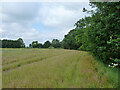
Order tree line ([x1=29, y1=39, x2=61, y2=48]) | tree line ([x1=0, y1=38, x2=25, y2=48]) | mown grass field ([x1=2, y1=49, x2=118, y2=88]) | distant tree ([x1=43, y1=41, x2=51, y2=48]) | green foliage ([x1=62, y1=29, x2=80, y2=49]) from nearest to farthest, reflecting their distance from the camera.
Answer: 1. mown grass field ([x1=2, y1=49, x2=118, y2=88])
2. tree line ([x1=0, y1=38, x2=25, y2=48])
3. tree line ([x1=29, y1=39, x2=61, y2=48])
4. distant tree ([x1=43, y1=41, x2=51, y2=48])
5. green foliage ([x1=62, y1=29, x2=80, y2=49])

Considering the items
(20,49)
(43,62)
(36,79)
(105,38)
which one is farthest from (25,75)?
(105,38)

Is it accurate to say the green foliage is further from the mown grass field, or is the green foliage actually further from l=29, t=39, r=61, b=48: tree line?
the mown grass field

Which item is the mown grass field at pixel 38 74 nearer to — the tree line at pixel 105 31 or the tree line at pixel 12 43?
the tree line at pixel 12 43

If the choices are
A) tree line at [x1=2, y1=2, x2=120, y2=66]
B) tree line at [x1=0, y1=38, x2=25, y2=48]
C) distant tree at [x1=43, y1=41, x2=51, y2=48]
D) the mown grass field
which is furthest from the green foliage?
tree line at [x1=0, y1=38, x2=25, y2=48]

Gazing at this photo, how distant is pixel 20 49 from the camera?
1.27m

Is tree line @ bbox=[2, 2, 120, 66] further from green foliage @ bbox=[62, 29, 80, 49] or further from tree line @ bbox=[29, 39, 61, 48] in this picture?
tree line @ bbox=[29, 39, 61, 48]

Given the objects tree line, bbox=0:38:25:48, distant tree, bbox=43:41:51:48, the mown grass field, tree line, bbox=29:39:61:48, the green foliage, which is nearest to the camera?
the mown grass field

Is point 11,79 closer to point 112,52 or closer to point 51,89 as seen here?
point 51,89

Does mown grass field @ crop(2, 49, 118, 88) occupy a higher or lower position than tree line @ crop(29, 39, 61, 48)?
lower

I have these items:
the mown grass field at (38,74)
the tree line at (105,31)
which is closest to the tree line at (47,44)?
the mown grass field at (38,74)

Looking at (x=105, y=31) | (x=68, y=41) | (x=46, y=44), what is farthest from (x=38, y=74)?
(x=105, y=31)

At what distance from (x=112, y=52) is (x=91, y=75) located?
1.63 meters

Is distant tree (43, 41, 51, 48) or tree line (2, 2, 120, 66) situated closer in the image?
distant tree (43, 41, 51, 48)

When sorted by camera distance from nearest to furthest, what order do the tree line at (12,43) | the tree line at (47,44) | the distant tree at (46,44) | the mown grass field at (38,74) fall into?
the mown grass field at (38,74), the tree line at (12,43), the tree line at (47,44), the distant tree at (46,44)
